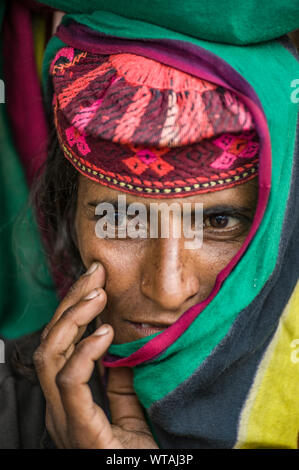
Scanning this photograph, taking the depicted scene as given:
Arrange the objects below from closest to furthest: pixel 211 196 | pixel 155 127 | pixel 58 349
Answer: pixel 155 127 < pixel 211 196 < pixel 58 349

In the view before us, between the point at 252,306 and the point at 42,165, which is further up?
the point at 42,165

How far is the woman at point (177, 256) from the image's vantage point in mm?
1371

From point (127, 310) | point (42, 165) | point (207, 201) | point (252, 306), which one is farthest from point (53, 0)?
point (252, 306)

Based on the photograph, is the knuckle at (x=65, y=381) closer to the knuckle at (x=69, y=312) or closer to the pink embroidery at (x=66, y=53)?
the knuckle at (x=69, y=312)

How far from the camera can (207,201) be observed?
1.45m

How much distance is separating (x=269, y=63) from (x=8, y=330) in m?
1.56

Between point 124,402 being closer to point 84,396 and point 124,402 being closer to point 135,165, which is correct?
point 84,396

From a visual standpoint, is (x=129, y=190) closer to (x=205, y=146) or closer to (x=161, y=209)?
(x=161, y=209)

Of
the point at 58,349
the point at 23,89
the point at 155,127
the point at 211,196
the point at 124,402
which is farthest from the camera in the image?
the point at 23,89

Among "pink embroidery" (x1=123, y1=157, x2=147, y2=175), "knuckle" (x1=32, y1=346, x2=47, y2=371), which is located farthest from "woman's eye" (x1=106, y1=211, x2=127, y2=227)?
"knuckle" (x1=32, y1=346, x2=47, y2=371)

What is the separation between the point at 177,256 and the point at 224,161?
0.27m

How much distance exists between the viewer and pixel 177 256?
1.47 metres

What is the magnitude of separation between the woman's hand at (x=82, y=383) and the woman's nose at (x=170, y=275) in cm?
16

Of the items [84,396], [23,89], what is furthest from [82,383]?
[23,89]
